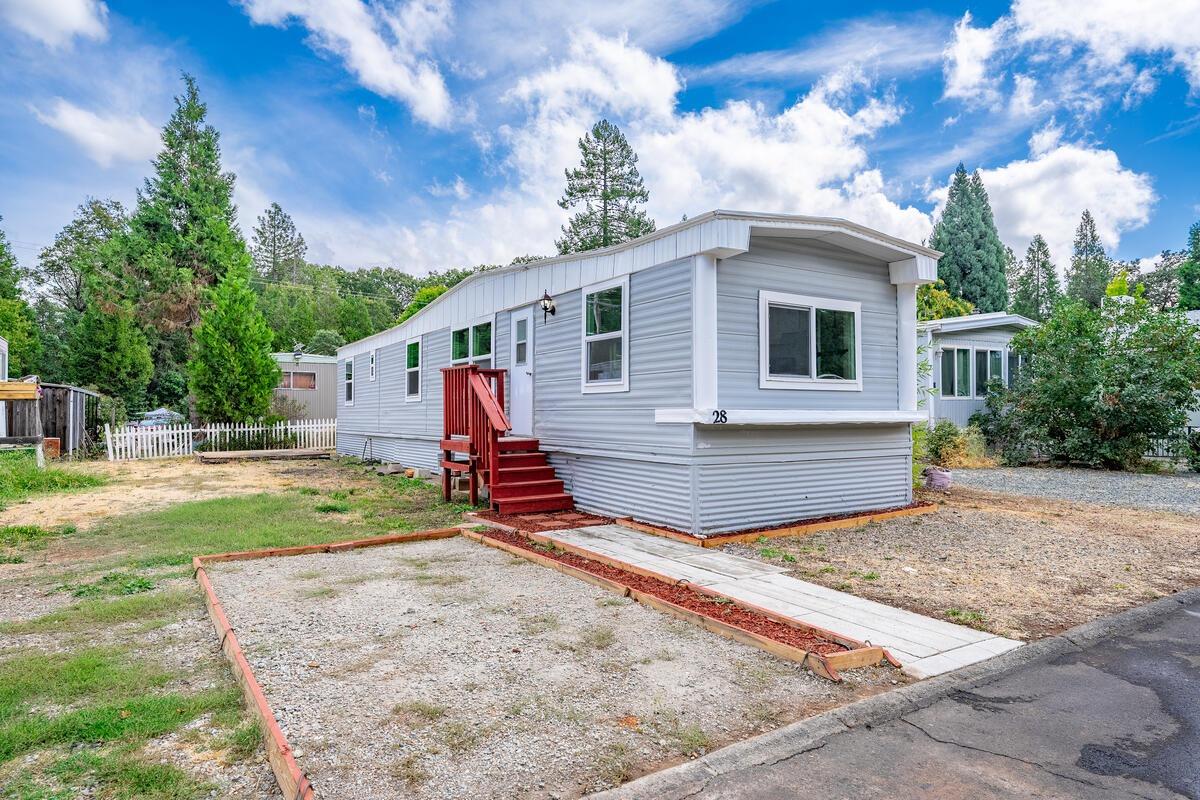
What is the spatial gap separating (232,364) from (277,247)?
3644 cm

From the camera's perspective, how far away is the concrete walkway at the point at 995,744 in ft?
7.39

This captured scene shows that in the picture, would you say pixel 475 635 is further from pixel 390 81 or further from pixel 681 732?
pixel 390 81

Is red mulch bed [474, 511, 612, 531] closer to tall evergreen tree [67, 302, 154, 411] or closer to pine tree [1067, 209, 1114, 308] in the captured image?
tall evergreen tree [67, 302, 154, 411]

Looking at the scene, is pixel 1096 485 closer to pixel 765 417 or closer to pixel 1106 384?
pixel 1106 384

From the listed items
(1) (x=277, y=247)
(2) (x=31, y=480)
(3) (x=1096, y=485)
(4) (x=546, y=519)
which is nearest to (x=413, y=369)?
(2) (x=31, y=480)

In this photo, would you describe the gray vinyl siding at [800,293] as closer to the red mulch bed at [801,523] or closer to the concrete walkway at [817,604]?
the red mulch bed at [801,523]

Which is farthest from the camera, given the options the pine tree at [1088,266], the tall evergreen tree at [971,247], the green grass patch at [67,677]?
the pine tree at [1088,266]

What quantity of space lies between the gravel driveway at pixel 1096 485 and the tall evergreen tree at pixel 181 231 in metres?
25.3

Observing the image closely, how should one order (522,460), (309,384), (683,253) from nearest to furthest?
(683,253)
(522,460)
(309,384)

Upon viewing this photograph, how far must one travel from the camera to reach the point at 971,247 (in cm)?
3466

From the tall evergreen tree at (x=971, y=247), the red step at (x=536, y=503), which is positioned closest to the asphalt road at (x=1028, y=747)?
the red step at (x=536, y=503)

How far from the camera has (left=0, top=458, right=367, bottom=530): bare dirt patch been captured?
8328 mm

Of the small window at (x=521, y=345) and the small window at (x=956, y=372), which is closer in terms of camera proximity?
the small window at (x=521, y=345)

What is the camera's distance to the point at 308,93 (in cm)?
1528
